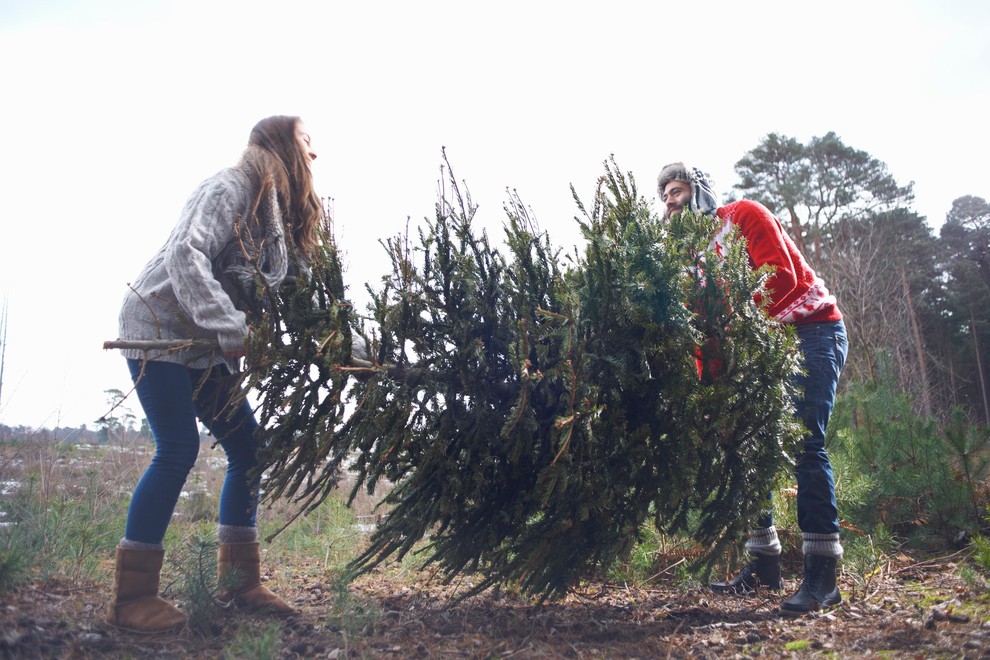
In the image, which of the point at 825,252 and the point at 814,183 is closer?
the point at 825,252

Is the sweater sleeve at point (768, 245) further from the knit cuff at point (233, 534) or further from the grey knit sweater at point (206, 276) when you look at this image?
the knit cuff at point (233, 534)

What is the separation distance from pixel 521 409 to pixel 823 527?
182 cm

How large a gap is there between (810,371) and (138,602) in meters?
3.29

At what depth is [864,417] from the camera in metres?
5.90

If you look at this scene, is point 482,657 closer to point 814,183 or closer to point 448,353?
point 448,353

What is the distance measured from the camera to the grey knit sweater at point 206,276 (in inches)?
110

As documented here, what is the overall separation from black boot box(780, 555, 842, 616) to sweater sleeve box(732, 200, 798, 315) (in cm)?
127

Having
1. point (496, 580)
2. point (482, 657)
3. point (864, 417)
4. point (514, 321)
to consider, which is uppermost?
point (514, 321)

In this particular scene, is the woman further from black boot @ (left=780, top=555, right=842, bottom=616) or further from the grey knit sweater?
black boot @ (left=780, top=555, right=842, bottom=616)

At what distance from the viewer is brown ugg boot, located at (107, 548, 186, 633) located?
2867mm

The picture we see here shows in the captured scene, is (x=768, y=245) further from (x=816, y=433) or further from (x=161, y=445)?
(x=161, y=445)

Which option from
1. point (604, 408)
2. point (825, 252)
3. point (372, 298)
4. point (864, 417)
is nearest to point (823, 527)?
point (604, 408)

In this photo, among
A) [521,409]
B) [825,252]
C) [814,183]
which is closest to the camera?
[521,409]

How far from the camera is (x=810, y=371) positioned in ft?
11.4
